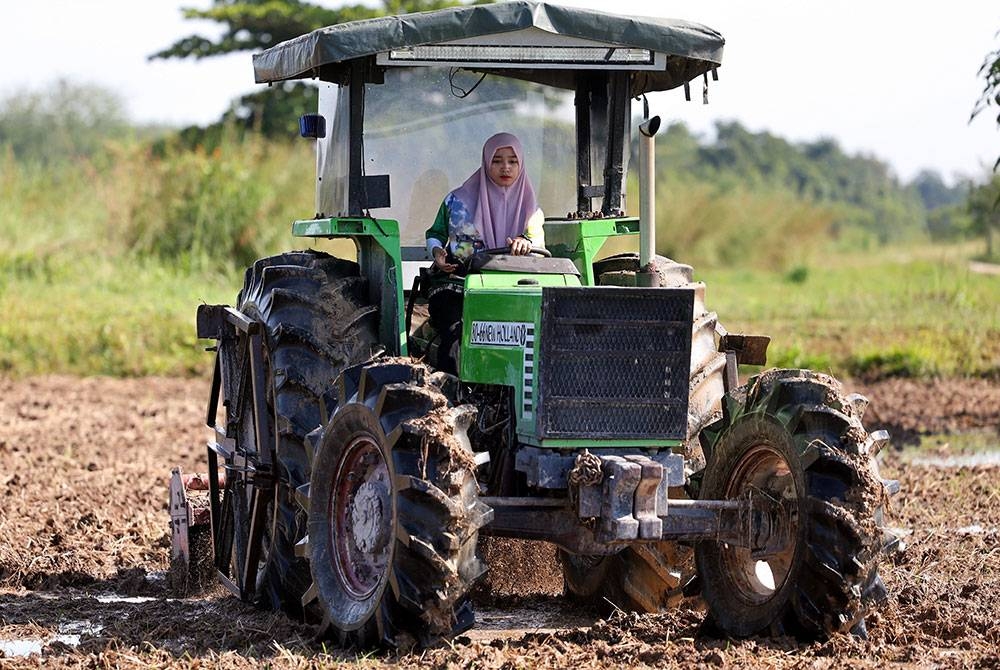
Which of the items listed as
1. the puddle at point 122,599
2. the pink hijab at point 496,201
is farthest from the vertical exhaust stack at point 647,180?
the puddle at point 122,599

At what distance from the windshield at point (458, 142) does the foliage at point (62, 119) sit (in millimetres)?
47523

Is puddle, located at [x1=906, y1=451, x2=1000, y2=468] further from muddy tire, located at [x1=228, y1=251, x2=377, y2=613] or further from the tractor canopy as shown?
muddy tire, located at [x1=228, y1=251, x2=377, y2=613]

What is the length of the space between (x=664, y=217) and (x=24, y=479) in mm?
23379

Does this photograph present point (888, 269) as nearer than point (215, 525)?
No

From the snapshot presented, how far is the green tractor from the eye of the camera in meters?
6.30

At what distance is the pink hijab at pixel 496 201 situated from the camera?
305 inches

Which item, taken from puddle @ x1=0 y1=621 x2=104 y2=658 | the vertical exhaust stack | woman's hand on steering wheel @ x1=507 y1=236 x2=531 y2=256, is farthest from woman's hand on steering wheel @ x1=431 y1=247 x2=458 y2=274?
puddle @ x1=0 y1=621 x2=104 y2=658

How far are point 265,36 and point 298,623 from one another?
25.6 m

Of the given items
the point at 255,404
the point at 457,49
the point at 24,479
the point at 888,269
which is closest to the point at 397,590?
the point at 255,404

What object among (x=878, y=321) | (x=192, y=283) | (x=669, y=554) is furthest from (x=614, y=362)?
(x=192, y=283)

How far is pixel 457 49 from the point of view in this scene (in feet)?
24.3

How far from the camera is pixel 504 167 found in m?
7.79

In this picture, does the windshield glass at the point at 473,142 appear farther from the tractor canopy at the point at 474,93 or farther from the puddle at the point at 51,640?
the puddle at the point at 51,640

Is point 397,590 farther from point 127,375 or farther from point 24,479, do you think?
point 127,375
